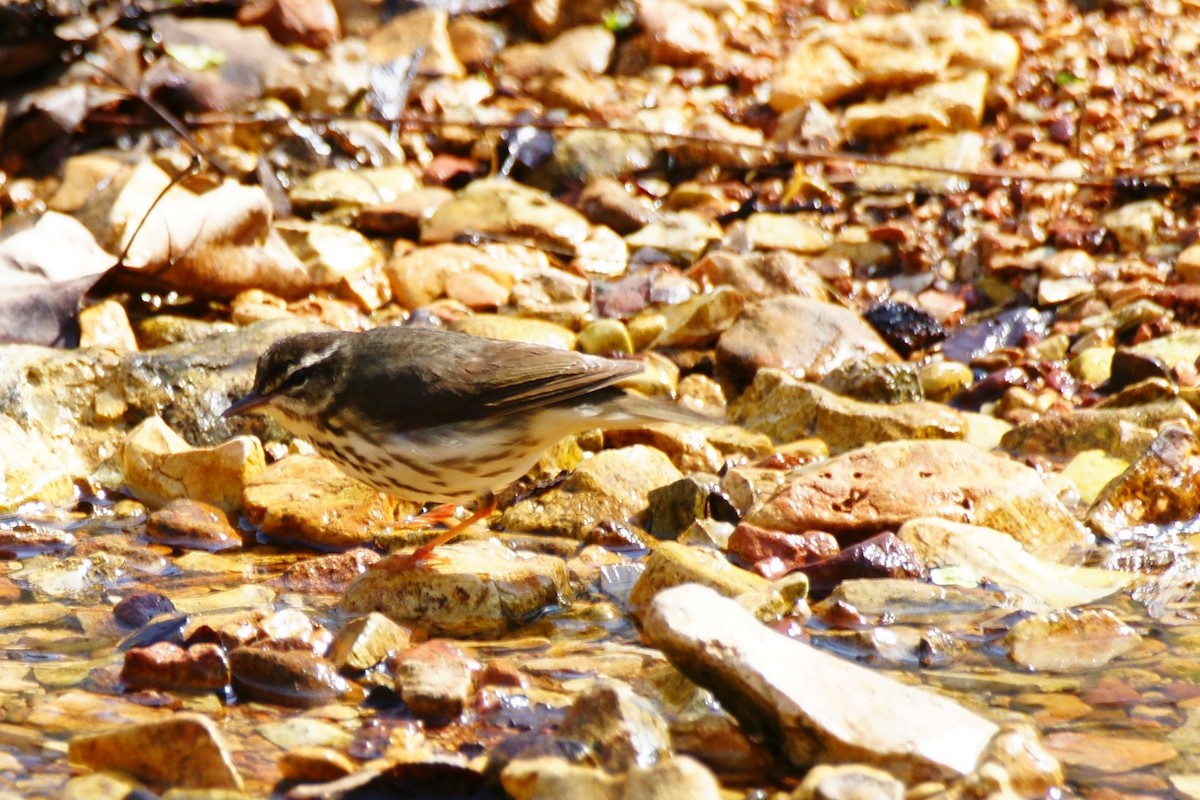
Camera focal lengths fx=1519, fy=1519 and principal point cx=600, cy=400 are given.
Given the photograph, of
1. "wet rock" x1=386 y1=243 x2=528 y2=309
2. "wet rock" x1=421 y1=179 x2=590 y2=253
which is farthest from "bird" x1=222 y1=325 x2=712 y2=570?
"wet rock" x1=421 y1=179 x2=590 y2=253

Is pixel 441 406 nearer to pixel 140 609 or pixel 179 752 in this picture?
pixel 140 609

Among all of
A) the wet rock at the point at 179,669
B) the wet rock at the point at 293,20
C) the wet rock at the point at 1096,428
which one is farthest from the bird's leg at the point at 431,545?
the wet rock at the point at 293,20

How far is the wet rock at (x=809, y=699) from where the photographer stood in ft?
13.0

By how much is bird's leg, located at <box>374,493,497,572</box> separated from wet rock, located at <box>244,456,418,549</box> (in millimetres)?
381

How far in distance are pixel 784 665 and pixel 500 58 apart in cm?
831

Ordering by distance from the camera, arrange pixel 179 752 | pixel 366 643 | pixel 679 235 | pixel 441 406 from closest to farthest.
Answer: pixel 179 752 → pixel 366 643 → pixel 441 406 → pixel 679 235

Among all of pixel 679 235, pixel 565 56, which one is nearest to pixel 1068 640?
pixel 679 235

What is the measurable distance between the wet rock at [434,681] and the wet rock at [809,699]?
66 cm

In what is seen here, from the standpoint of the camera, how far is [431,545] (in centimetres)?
595

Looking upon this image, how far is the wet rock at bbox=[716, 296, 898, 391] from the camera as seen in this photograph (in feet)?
26.1

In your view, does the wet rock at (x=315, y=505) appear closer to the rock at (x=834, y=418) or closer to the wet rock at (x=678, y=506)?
the wet rock at (x=678, y=506)

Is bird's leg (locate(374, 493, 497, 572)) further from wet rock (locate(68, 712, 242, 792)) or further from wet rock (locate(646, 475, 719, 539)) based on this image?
wet rock (locate(68, 712, 242, 792))

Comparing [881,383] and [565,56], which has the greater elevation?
[565,56]

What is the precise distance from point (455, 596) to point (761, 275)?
3792 mm
